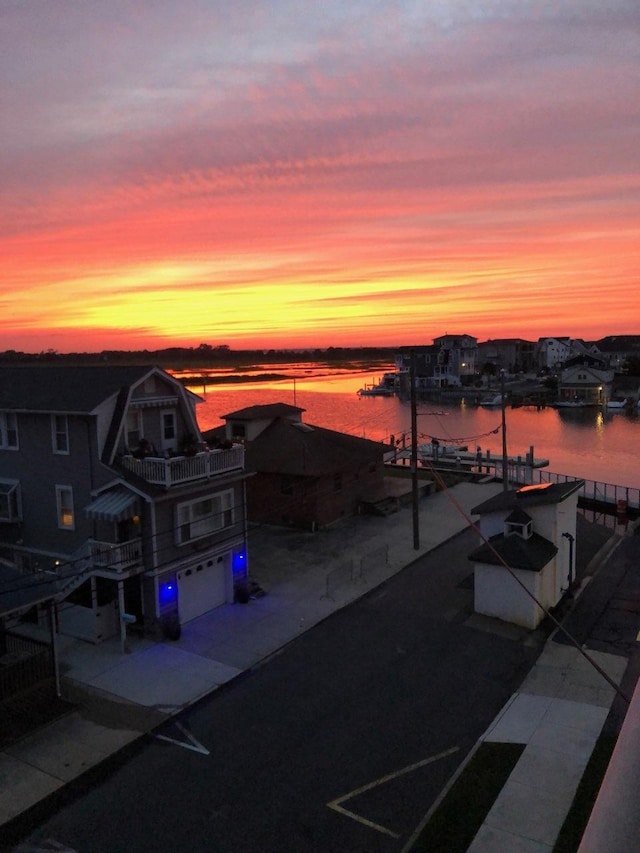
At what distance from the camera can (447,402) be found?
459 feet

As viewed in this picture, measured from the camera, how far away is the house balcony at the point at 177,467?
21328 mm

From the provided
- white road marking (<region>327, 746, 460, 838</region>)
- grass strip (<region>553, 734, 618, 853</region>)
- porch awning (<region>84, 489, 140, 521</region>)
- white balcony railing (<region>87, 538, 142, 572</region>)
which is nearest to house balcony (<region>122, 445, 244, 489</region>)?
porch awning (<region>84, 489, 140, 521</region>)

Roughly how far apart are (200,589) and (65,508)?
5.53 meters

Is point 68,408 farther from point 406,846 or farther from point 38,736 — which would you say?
point 406,846

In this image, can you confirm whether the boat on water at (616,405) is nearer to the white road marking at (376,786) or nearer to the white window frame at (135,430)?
the white window frame at (135,430)

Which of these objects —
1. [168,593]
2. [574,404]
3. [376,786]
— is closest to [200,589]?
[168,593]

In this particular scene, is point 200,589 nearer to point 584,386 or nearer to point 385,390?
point 584,386

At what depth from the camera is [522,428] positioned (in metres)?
96.9

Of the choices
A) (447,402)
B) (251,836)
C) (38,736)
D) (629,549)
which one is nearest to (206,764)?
(251,836)

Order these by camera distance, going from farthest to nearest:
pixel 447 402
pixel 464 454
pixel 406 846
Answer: pixel 447 402, pixel 464 454, pixel 406 846

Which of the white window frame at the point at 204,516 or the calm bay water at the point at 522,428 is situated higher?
the white window frame at the point at 204,516

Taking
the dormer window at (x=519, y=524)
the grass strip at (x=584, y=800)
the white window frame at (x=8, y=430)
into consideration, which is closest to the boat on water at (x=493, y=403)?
the dormer window at (x=519, y=524)

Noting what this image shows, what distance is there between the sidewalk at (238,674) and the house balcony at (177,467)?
503cm

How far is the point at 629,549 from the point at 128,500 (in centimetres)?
2234
